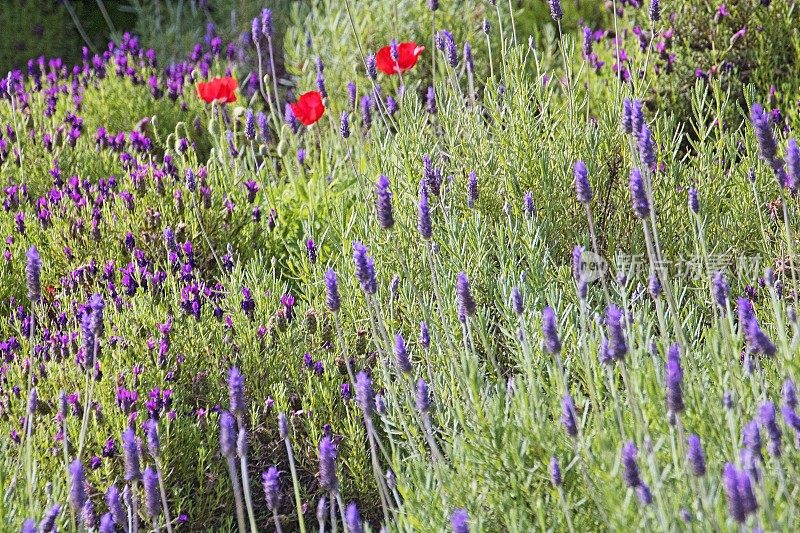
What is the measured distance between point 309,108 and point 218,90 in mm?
395

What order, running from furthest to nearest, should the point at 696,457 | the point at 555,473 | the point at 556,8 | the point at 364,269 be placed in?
the point at 556,8 < the point at 364,269 < the point at 555,473 < the point at 696,457

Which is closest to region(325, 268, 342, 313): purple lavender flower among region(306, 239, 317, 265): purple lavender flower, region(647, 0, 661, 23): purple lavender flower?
region(306, 239, 317, 265): purple lavender flower

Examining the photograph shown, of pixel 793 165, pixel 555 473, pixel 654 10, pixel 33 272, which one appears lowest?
pixel 555 473

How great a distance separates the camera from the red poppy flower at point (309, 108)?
350cm

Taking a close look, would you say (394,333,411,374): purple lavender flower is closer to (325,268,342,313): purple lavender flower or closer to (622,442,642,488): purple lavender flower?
(325,268,342,313): purple lavender flower

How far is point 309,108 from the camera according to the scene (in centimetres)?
352

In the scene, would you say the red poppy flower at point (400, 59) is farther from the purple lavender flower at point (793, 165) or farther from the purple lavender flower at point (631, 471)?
the purple lavender flower at point (631, 471)

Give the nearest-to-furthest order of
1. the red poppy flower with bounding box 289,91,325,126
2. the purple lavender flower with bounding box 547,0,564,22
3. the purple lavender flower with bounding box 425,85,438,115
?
the purple lavender flower with bounding box 547,0,564,22 < the red poppy flower with bounding box 289,91,325,126 < the purple lavender flower with bounding box 425,85,438,115

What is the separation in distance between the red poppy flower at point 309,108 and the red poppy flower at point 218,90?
345 millimetres

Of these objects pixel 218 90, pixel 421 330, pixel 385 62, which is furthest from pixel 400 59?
pixel 421 330

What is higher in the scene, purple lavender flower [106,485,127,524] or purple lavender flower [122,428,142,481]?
purple lavender flower [122,428,142,481]

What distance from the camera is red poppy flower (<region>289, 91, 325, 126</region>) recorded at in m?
3.50

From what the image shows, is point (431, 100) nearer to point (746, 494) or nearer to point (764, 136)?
point (764, 136)

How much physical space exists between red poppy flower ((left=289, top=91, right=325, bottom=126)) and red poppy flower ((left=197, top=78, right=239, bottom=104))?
345 millimetres
